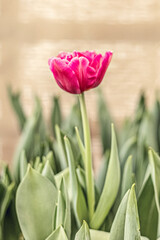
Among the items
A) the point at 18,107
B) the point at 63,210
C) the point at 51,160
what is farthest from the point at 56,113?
the point at 63,210

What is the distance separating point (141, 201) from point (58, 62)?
0.16m

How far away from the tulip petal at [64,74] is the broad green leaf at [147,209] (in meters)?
0.13

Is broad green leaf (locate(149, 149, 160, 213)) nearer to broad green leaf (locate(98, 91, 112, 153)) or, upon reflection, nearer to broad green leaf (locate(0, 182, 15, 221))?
broad green leaf (locate(0, 182, 15, 221))

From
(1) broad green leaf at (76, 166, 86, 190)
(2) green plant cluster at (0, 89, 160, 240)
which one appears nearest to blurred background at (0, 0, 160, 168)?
(2) green plant cluster at (0, 89, 160, 240)

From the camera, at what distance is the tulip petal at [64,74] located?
0.30m

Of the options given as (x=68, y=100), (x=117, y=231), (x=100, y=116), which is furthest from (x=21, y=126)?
(x=117, y=231)

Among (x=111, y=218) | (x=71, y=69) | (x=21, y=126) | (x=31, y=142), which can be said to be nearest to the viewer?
(x=71, y=69)

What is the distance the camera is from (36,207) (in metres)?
0.35

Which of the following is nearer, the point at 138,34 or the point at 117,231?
the point at 117,231

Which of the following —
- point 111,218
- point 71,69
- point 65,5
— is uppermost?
point 65,5

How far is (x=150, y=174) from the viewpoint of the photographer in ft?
1.24

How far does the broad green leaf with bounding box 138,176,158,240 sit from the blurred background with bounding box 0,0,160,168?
1.72ft

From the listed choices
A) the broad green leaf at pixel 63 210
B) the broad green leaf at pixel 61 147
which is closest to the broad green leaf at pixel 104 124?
the broad green leaf at pixel 61 147

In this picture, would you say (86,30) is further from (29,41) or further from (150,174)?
(150,174)
